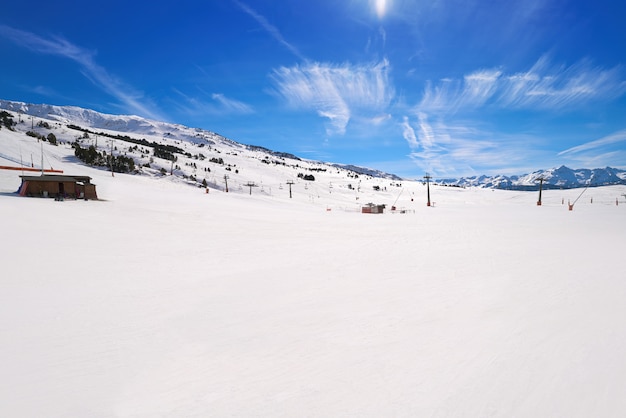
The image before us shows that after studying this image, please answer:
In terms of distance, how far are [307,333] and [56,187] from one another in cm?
3396

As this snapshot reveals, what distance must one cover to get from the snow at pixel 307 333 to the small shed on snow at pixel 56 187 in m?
19.1

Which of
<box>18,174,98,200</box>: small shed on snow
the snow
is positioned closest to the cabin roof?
<box>18,174,98,200</box>: small shed on snow

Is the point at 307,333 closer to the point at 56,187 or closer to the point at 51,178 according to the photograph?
the point at 51,178

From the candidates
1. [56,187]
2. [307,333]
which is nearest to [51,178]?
[56,187]

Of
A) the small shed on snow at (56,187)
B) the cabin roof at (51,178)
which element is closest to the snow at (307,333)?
the small shed on snow at (56,187)

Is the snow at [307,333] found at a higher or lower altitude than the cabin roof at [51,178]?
lower

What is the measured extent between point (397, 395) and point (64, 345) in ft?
19.4

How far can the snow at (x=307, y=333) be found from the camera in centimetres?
398

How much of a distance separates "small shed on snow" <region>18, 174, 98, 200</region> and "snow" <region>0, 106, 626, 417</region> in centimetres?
1915

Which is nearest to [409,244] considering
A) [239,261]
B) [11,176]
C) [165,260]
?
[239,261]

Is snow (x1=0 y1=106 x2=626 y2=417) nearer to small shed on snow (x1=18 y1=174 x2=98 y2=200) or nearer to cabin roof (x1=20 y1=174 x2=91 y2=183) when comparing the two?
small shed on snow (x1=18 y1=174 x2=98 y2=200)

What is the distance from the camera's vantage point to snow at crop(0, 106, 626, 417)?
3977 millimetres

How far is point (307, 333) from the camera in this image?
580 centimetres

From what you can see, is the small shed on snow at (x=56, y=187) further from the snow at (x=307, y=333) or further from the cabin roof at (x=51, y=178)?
the snow at (x=307, y=333)
